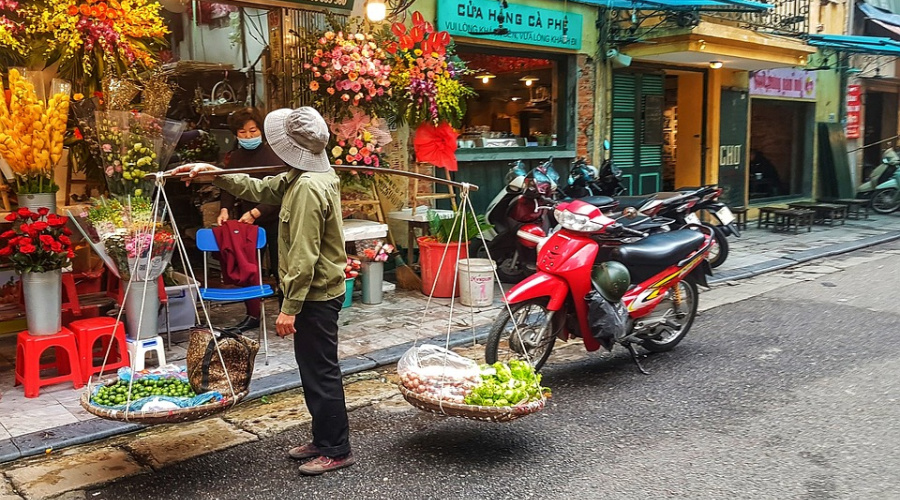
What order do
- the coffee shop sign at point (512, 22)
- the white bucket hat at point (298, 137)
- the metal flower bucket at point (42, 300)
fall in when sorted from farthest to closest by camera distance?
1. the coffee shop sign at point (512, 22)
2. the metal flower bucket at point (42, 300)
3. the white bucket hat at point (298, 137)

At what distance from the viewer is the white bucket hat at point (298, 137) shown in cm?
385

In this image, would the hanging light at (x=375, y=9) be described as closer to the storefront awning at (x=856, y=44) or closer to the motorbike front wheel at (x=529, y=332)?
the motorbike front wheel at (x=529, y=332)

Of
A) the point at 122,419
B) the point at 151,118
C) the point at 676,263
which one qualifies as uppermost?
the point at 151,118

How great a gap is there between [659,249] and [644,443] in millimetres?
1997

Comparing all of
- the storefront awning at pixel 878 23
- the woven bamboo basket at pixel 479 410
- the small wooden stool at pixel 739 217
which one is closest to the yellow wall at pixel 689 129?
the small wooden stool at pixel 739 217

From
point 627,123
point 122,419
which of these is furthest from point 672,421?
point 627,123

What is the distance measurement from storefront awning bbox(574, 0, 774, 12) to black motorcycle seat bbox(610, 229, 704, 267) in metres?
4.79

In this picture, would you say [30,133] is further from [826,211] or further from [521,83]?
[826,211]

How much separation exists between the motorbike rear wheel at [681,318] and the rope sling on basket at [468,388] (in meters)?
2.02

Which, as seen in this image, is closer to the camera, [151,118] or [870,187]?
[151,118]

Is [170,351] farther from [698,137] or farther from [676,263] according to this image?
[698,137]

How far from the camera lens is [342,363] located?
232 inches

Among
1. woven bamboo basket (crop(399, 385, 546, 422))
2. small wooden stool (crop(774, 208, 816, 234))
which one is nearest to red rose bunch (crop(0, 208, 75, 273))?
woven bamboo basket (crop(399, 385, 546, 422))

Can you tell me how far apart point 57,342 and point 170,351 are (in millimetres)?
1061
